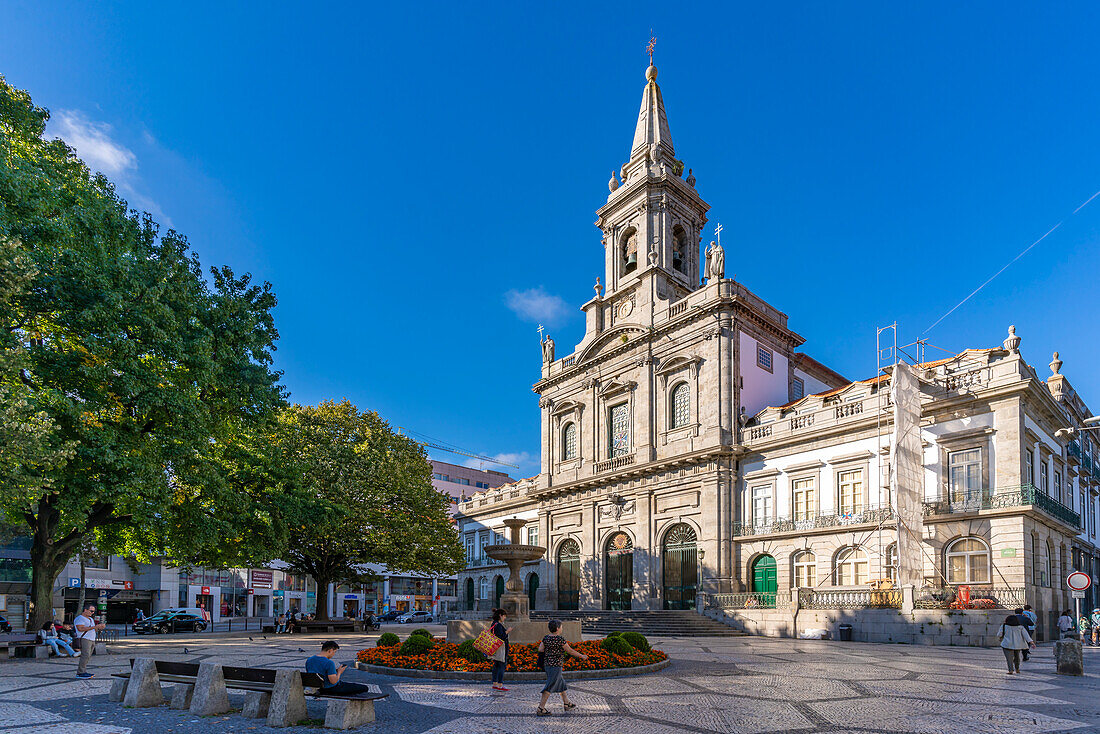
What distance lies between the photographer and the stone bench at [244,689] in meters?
9.70

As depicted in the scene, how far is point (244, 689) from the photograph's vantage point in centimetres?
1022

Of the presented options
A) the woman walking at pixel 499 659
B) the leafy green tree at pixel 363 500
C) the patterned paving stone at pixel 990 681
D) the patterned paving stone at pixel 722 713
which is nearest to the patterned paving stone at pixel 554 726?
the patterned paving stone at pixel 722 713

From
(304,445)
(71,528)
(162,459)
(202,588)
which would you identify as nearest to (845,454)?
(304,445)

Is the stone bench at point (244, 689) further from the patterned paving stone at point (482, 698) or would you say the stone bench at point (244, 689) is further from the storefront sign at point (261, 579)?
the storefront sign at point (261, 579)

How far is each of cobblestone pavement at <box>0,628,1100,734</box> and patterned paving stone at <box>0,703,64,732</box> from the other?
0.01 meters

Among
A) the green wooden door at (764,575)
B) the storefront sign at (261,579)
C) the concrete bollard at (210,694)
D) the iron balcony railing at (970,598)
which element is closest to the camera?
the concrete bollard at (210,694)

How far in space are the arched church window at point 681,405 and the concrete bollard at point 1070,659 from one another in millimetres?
23930

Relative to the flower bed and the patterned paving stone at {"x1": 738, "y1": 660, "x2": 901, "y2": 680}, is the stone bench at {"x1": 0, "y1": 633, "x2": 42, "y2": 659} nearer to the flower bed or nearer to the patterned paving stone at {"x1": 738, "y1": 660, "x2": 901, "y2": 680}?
the flower bed

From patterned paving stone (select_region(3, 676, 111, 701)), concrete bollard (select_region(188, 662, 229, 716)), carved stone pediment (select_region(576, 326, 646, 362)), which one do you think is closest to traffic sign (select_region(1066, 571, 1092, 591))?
concrete bollard (select_region(188, 662, 229, 716))

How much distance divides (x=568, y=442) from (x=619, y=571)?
9723 millimetres

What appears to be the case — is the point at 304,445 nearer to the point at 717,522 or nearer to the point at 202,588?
the point at 717,522

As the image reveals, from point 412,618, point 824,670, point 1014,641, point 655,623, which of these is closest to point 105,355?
point 824,670

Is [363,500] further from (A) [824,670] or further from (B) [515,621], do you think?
(A) [824,670]

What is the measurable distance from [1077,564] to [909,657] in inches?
782
